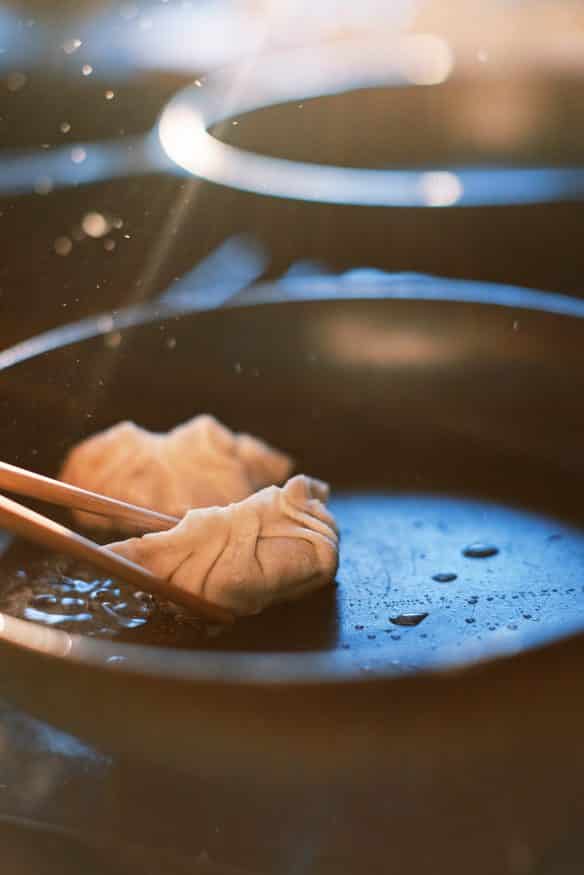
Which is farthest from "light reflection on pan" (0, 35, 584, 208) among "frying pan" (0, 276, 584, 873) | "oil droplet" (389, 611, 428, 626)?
"oil droplet" (389, 611, 428, 626)

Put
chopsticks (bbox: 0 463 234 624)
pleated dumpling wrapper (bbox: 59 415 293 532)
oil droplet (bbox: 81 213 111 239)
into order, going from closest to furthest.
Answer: chopsticks (bbox: 0 463 234 624), pleated dumpling wrapper (bbox: 59 415 293 532), oil droplet (bbox: 81 213 111 239)

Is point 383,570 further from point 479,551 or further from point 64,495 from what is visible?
point 64,495

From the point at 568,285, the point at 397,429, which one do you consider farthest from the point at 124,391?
the point at 568,285

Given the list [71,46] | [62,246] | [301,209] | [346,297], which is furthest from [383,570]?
[71,46]

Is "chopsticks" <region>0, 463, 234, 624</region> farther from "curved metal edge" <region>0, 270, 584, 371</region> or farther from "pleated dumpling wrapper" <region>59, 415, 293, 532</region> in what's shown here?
"curved metal edge" <region>0, 270, 584, 371</region>

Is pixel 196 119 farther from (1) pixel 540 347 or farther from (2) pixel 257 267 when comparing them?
Answer: (1) pixel 540 347

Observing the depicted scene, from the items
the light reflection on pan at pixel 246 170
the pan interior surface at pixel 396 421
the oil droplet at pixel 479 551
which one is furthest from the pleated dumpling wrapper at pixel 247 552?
the light reflection on pan at pixel 246 170
